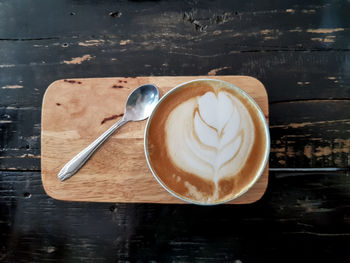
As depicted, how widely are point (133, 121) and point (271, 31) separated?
22.4 inches

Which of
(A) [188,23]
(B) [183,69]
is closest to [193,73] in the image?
(B) [183,69]

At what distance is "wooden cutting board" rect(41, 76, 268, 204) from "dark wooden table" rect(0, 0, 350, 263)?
0.53 feet

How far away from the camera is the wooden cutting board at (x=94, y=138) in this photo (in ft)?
2.43

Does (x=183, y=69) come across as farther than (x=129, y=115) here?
Yes

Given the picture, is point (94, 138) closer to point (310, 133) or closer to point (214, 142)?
point (214, 142)

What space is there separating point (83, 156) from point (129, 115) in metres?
0.17

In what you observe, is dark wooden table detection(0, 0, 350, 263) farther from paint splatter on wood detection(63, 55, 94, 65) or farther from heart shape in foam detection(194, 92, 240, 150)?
heart shape in foam detection(194, 92, 240, 150)

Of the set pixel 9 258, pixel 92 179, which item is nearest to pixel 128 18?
pixel 92 179

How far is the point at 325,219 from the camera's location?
861mm

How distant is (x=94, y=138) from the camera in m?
0.75

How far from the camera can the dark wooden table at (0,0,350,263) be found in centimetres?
86

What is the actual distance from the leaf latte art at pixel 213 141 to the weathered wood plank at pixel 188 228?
26cm

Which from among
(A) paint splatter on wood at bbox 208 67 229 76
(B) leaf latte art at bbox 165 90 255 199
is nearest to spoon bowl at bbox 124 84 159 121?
(B) leaf latte art at bbox 165 90 255 199

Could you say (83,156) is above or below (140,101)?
below
